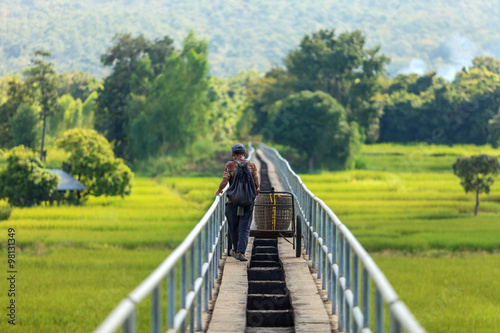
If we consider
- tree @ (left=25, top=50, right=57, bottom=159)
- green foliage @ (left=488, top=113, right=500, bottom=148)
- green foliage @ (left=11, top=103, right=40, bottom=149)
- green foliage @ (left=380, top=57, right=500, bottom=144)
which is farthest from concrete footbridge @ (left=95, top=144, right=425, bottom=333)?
tree @ (left=25, top=50, right=57, bottom=159)

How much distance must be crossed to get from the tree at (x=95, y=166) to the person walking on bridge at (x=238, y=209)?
121 feet

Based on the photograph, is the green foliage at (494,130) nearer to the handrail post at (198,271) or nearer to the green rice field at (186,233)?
the green rice field at (186,233)

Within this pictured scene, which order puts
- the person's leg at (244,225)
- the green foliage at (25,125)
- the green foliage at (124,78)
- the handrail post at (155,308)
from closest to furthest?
the handrail post at (155,308)
the person's leg at (244,225)
the green foliage at (124,78)
the green foliage at (25,125)

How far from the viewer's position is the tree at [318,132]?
6594cm

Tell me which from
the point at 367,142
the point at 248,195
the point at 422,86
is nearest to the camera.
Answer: the point at 248,195

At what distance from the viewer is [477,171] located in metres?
45.8

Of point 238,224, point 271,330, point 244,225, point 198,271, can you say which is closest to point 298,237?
point 238,224

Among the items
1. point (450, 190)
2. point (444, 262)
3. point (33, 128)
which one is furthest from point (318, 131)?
point (444, 262)

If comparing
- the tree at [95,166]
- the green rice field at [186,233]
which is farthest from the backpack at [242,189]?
the tree at [95,166]

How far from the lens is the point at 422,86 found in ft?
329

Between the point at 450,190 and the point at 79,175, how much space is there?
24591mm

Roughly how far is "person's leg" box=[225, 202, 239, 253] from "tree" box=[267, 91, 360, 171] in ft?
181

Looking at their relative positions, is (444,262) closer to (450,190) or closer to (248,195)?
(248,195)

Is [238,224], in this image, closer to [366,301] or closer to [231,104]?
[366,301]
